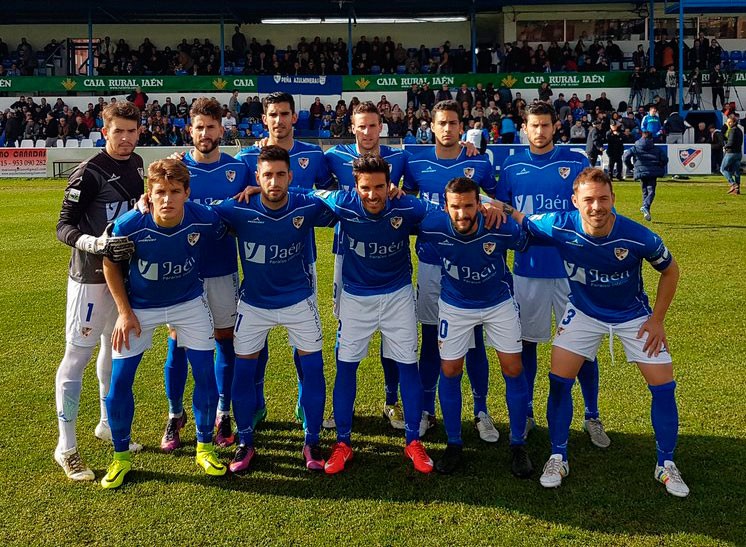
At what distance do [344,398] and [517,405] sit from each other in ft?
3.71

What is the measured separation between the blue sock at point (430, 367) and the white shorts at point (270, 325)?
0.95m

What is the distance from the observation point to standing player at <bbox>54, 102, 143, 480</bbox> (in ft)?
14.8

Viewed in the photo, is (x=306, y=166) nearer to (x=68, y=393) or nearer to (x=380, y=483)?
(x=68, y=393)

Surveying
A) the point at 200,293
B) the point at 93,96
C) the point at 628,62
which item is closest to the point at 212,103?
the point at 200,293

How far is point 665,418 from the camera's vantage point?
428cm

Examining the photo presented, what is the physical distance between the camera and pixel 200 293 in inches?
185

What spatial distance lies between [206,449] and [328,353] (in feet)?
7.80

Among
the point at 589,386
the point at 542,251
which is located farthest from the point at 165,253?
the point at 589,386

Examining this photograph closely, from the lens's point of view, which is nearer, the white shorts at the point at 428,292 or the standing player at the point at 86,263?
the standing player at the point at 86,263

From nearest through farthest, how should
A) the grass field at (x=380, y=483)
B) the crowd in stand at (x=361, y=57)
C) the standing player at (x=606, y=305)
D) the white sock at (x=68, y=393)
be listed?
the grass field at (x=380, y=483)
the standing player at (x=606, y=305)
the white sock at (x=68, y=393)
the crowd in stand at (x=361, y=57)

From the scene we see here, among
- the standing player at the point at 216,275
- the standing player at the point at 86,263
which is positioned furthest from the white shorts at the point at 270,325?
the standing player at the point at 86,263

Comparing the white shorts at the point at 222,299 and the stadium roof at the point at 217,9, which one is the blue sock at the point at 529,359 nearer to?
the white shorts at the point at 222,299

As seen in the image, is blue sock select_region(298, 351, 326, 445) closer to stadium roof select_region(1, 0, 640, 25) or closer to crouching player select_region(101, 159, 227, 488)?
crouching player select_region(101, 159, 227, 488)

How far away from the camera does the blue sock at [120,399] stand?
4.41 m
